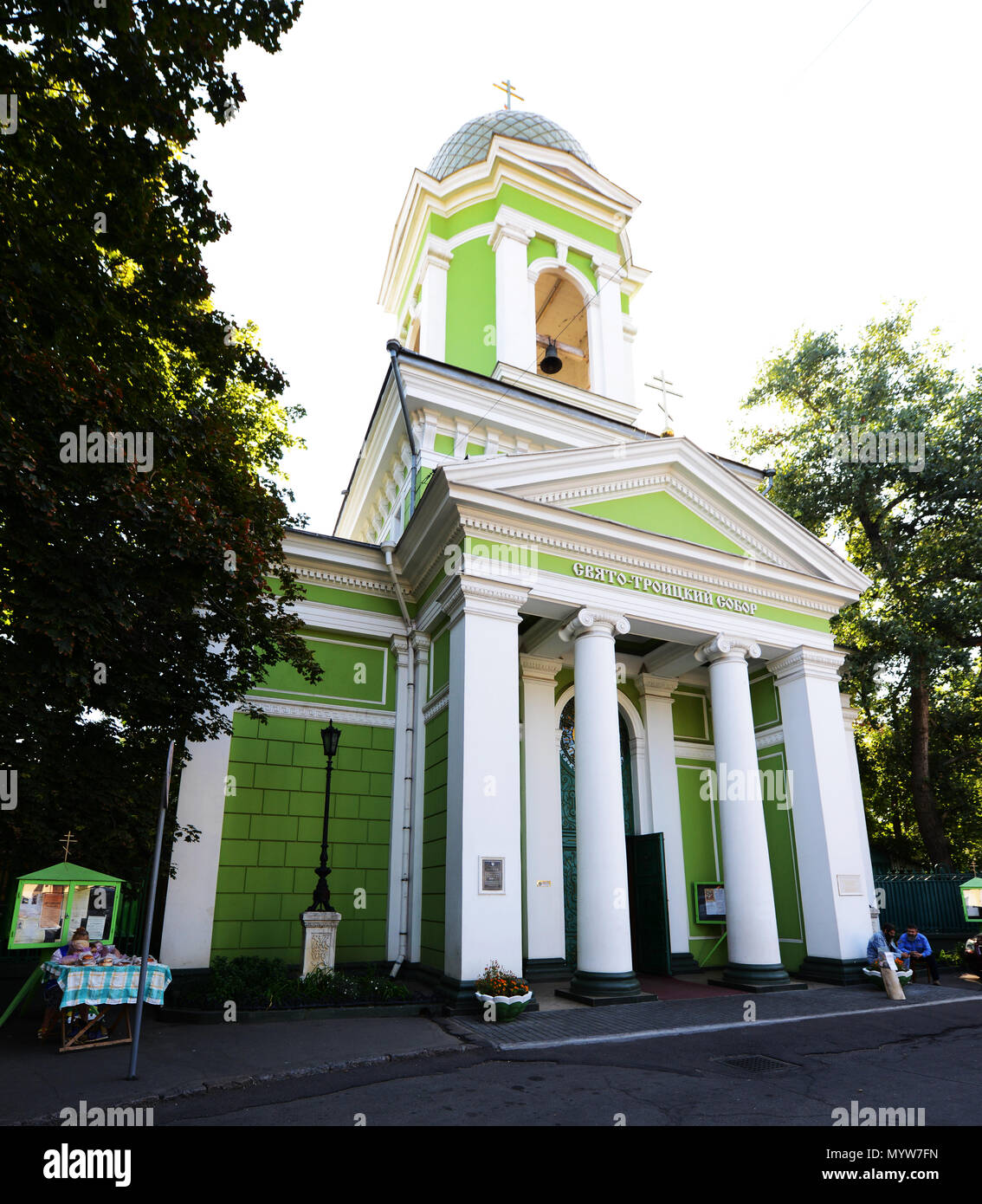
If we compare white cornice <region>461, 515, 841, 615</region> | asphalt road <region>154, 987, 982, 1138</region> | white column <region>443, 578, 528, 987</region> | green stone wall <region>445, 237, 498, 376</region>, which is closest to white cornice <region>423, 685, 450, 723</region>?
white column <region>443, 578, 528, 987</region>

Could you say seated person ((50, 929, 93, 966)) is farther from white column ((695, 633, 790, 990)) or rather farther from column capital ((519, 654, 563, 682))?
white column ((695, 633, 790, 990))

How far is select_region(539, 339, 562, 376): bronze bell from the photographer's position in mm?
17109

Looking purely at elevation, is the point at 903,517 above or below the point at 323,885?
above

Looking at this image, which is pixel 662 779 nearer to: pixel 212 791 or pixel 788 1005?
pixel 788 1005

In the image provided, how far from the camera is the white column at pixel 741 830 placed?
36.6 ft

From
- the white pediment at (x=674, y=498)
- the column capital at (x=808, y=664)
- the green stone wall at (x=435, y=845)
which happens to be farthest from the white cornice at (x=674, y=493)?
the green stone wall at (x=435, y=845)

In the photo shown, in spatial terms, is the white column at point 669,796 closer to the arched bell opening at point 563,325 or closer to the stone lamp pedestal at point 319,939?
the stone lamp pedestal at point 319,939

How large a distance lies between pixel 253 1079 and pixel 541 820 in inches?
277

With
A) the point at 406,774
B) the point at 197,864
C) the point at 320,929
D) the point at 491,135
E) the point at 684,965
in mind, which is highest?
the point at 491,135

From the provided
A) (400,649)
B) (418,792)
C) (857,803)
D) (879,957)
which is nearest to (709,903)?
(879,957)

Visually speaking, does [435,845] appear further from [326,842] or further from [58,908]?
[58,908]

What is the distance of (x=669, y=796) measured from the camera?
1411 centimetres

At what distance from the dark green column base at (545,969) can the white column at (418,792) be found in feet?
6.12

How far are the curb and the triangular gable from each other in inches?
301
